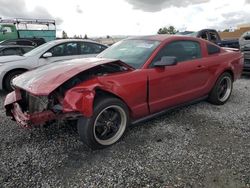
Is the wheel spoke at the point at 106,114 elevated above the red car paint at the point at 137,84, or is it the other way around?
the red car paint at the point at 137,84

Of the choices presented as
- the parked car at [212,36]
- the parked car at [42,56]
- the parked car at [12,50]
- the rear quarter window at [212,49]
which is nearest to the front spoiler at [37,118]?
the rear quarter window at [212,49]

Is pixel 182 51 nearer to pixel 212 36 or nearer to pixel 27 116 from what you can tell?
pixel 27 116

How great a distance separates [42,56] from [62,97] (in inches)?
153

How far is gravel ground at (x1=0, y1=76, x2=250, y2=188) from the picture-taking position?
245cm

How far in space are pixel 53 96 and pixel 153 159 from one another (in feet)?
4.92

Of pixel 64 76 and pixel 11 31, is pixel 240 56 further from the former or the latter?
pixel 11 31

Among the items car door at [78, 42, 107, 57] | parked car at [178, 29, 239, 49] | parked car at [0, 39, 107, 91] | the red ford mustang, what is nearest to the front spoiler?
the red ford mustang

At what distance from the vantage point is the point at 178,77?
12.3 feet

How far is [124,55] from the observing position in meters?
3.80

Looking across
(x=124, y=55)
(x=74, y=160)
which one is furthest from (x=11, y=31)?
(x=74, y=160)

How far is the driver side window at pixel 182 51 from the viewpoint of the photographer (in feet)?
12.1

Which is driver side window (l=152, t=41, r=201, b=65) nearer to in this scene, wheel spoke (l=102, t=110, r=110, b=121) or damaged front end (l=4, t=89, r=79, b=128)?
wheel spoke (l=102, t=110, r=110, b=121)

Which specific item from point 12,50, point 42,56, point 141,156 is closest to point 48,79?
point 141,156

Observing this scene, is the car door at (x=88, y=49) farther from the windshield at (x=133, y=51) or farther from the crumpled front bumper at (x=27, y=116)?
the crumpled front bumper at (x=27, y=116)
